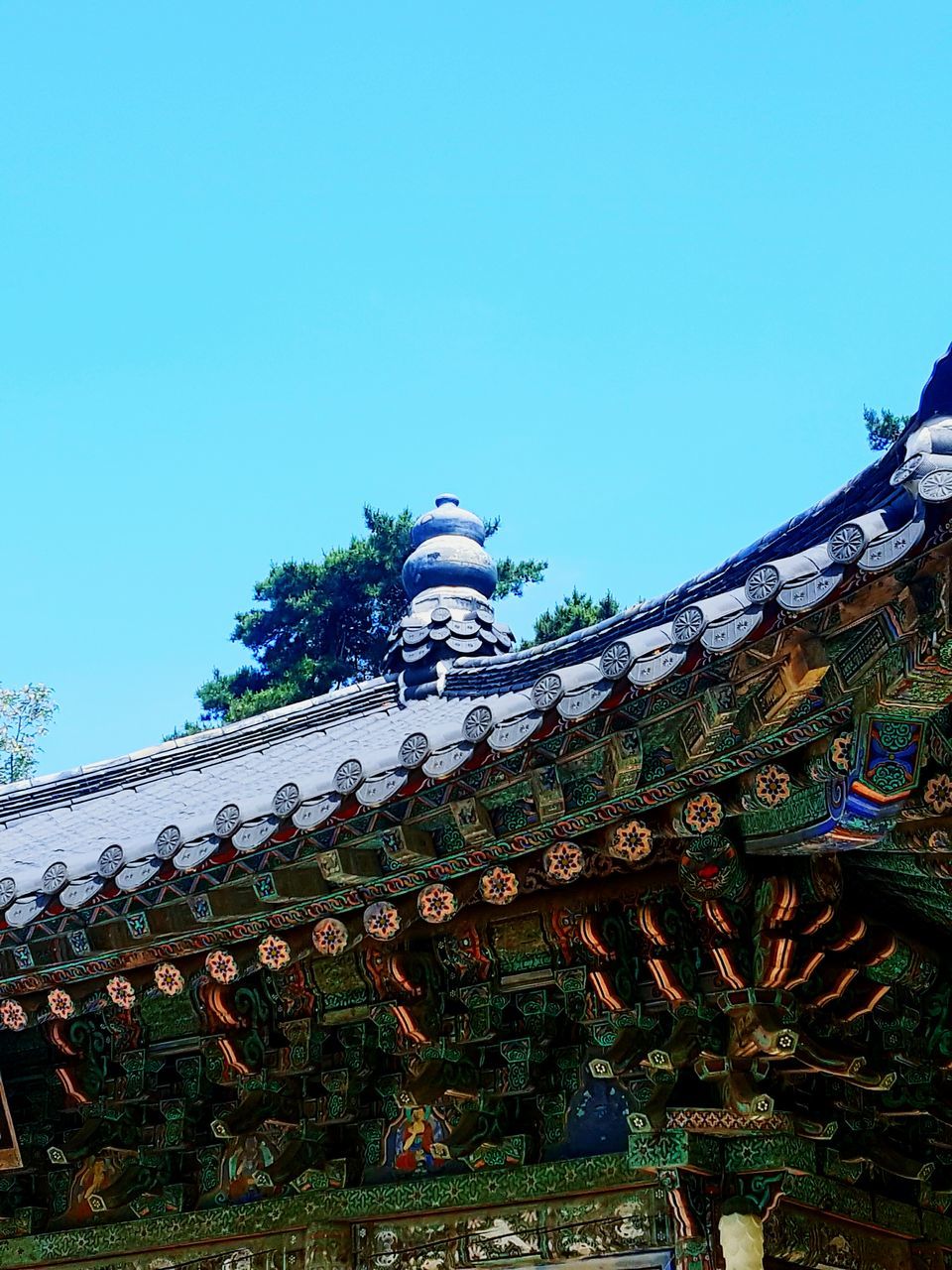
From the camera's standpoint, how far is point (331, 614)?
24.0 metres

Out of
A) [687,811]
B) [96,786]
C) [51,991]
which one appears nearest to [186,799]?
[96,786]

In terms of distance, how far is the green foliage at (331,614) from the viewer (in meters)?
23.6

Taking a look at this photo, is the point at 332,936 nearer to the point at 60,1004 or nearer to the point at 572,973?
the point at 572,973

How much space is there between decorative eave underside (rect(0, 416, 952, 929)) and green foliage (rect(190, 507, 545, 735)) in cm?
1567

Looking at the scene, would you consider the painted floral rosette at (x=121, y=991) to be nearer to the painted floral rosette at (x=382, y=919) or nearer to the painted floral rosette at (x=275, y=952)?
the painted floral rosette at (x=275, y=952)

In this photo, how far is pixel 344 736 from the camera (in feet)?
25.4

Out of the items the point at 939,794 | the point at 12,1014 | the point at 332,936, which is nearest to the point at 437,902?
the point at 332,936

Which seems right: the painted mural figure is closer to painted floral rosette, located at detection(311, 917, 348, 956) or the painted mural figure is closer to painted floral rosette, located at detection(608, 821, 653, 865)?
painted floral rosette, located at detection(311, 917, 348, 956)

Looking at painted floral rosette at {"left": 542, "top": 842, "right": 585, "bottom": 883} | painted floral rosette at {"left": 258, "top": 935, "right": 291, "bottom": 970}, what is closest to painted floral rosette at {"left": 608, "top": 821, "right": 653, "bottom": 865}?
painted floral rosette at {"left": 542, "top": 842, "right": 585, "bottom": 883}

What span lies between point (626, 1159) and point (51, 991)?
196 cm

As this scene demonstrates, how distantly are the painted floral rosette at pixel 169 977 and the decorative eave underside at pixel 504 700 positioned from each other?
0.33 meters

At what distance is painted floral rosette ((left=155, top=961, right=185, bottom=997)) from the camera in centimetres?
460

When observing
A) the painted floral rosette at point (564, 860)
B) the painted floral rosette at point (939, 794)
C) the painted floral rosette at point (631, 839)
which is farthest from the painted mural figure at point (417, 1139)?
the painted floral rosette at point (939, 794)

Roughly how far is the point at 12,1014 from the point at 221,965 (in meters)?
0.93
